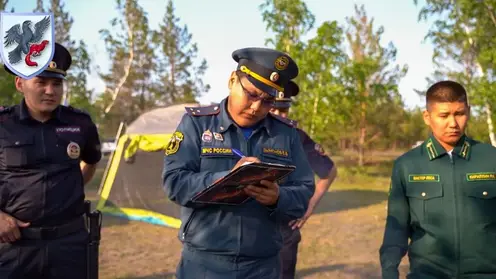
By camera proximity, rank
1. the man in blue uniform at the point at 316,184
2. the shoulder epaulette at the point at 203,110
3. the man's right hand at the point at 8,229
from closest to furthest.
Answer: the shoulder epaulette at the point at 203,110 < the man's right hand at the point at 8,229 < the man in blue uniform at the point at 316,184

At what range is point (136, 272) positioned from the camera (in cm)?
619

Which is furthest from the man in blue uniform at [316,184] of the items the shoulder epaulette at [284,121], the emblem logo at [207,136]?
the emblem logo at [207,136]

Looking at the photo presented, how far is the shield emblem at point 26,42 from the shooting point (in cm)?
288

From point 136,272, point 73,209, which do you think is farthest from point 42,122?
point 136,272

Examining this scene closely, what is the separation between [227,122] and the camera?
2312 mm

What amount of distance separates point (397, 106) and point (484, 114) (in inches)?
719

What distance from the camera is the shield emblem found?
9.43 ft

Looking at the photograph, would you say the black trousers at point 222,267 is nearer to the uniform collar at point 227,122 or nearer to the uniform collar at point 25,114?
the uniform collar at point 227,122

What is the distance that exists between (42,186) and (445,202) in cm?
245

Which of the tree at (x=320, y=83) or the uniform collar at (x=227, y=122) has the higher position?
the tree at (x=320, y=83)

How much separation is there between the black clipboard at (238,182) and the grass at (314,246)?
420 centimetres

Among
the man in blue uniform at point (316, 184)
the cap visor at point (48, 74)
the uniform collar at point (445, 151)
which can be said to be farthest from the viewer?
the man in blue uniform at point (316, 184)

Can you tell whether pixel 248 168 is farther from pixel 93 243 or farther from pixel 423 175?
pixel 93 243

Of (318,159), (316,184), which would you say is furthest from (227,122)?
(318,159)
